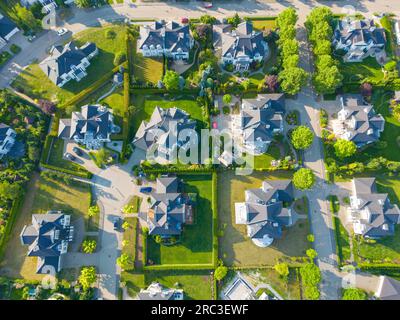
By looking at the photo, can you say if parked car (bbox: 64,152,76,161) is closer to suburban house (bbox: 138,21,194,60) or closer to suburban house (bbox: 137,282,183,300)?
suburban house (bbox: 138,21,194,60)

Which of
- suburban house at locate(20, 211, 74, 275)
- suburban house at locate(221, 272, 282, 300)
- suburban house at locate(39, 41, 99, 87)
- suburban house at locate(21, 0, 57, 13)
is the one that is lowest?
suburban house at locate(221, 272, 282, 300)

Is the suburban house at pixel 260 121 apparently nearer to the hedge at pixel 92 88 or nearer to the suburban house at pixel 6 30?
the hedge at pixel 92 88

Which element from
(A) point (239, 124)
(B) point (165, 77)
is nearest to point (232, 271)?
(A) point (239, 124)

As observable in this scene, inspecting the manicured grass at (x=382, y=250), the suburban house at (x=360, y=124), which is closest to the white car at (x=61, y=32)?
the suburban house at (x=360, y=124)

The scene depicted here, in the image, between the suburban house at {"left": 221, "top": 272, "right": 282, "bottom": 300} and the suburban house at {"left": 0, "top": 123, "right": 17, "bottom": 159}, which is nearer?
the suburban house at {"left": 221, "top": 272, "right": 282, "bottom": 300}

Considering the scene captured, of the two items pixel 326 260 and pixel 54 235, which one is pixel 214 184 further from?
pixel 54 235

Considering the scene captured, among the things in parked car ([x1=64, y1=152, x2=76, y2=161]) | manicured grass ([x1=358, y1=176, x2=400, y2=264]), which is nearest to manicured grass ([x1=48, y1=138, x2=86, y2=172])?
parked car ([x1=64, y1=152, x2=76, y2=161])

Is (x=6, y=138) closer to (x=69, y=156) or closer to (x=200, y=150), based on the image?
(x=69, y=156)
